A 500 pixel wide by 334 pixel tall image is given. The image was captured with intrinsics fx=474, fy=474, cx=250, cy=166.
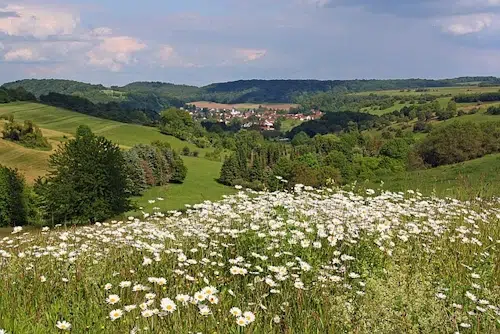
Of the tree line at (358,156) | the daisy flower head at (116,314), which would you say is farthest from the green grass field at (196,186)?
the daisy flower head at (116,314)

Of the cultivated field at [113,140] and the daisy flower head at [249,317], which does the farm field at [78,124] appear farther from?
the daisy flower head at [249,317]

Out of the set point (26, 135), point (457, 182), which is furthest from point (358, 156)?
point (457, 182)

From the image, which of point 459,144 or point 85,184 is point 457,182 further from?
point 459,144

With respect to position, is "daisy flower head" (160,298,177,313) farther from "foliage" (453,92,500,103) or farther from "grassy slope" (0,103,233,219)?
"foliage" (453,92,500,103)

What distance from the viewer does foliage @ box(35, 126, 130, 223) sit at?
126 ft

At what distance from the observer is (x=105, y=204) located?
3922cm

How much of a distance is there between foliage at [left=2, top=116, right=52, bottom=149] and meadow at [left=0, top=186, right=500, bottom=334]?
109 meters

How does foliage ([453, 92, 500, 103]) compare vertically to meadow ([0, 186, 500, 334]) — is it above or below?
below

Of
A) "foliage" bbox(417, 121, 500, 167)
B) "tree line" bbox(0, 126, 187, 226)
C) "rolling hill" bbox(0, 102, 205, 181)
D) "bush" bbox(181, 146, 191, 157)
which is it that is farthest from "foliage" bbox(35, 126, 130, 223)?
"bush" bbox(181, 146, 191, 157)

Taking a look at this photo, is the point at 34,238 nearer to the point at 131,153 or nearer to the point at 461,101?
the point at 131,153

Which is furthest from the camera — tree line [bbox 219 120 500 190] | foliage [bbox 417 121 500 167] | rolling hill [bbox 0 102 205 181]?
rolling hill [bbox 0 102 205 181]

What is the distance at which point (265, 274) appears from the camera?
5793 millimetres

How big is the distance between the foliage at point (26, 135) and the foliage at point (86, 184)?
73170 millimetres

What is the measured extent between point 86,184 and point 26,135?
79.0 meters
